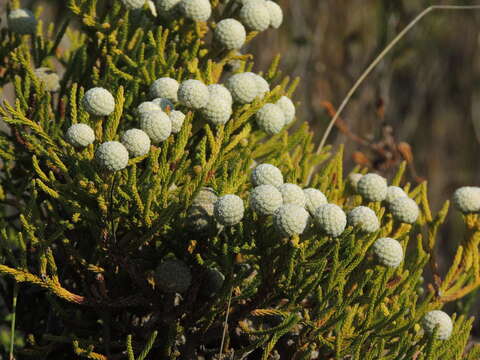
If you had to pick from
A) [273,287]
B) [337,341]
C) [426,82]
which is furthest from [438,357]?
[426,82]

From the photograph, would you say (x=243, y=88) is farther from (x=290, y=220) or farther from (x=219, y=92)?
Result: (x=290, y=220)

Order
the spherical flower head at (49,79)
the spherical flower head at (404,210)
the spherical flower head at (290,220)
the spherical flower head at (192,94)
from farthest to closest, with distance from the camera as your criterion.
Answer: the spherical flower head at (49,79)
the spherical flower head at (404,210)
the spherical flower head at (192,94)
the spherical flower head at (290,220)

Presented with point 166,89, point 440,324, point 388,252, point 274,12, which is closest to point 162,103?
point 166,89

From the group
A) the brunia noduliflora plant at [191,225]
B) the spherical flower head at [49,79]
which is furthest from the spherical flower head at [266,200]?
the spherical flower head at [49,79]

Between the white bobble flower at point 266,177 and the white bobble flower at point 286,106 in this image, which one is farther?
the white bobble flower at point 286,106

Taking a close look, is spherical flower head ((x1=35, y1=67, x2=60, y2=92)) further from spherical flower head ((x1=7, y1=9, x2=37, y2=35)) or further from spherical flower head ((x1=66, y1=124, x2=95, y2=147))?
spherical flower head ((x1=66, y1=124, x2=95, y2=147))

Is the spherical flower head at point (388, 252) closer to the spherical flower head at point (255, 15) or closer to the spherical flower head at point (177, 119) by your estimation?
the spherical flower head at point (177, 119)

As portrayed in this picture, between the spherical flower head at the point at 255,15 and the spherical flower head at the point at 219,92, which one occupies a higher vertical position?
the spherical flower head at the point at 255,15
